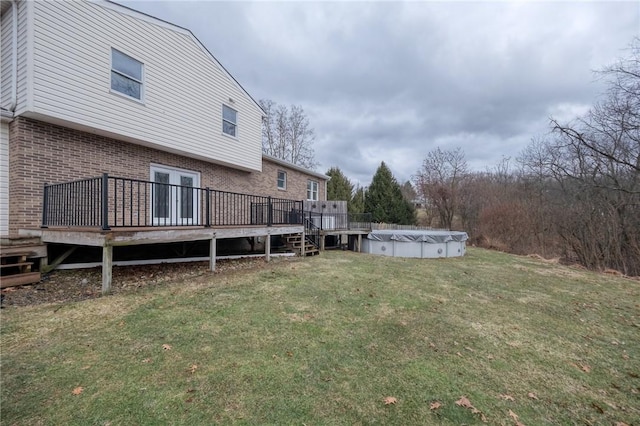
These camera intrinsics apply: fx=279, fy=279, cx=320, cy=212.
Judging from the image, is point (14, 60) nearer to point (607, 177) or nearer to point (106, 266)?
point (106, 266)

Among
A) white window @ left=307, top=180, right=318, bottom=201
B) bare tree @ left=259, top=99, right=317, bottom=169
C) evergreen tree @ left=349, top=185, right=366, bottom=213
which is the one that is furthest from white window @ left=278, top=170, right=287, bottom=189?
evergreen tree @ left=349, top=185, right=366, bottom=213

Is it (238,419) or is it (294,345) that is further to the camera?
(294,345)

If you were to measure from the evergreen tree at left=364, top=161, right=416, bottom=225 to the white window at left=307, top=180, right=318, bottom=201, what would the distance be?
31.0ft

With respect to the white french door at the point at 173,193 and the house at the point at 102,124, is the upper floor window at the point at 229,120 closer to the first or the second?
the house at the point at 102,124

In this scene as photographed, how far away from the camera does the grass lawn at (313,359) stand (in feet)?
8.02

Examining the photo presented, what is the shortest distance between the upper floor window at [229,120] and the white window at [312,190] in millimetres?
6765

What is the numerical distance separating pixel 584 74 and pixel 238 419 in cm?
1628

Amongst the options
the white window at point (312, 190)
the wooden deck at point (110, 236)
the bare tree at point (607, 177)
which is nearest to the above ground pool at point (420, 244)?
the white window at point (312, 190)

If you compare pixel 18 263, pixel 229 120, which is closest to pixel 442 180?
pixel 229 120

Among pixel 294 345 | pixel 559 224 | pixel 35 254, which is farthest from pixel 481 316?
pixel 559 224

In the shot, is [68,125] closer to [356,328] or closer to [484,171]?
[356,328]

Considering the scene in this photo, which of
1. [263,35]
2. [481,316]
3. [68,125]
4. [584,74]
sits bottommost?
[481,316]

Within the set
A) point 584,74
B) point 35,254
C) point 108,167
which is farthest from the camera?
point 584,74

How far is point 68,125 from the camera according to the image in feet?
22.4
